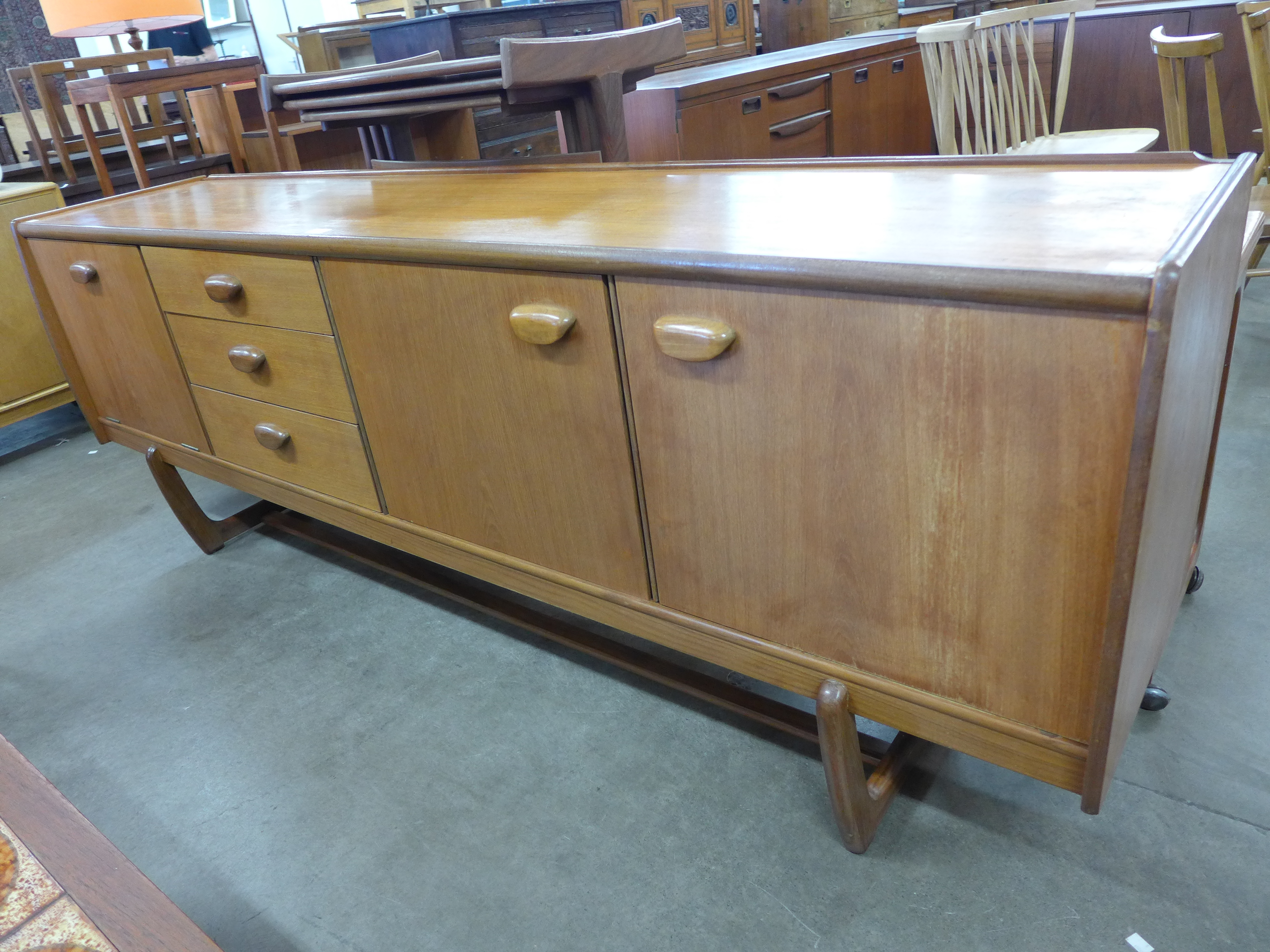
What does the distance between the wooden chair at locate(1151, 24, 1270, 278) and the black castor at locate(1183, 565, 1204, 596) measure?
2.56 feet

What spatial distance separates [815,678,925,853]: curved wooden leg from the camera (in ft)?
3.34

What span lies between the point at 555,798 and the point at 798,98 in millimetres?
2611

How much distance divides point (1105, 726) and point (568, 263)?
705 mm

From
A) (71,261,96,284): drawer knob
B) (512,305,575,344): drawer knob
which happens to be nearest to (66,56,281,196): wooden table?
(71,261,96,284): drawer knob

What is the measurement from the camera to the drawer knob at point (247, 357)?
1.49m

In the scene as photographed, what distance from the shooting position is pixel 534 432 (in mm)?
1160

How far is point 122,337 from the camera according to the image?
5.88 feet

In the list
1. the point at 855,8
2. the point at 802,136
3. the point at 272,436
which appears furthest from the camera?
the point at 855,8

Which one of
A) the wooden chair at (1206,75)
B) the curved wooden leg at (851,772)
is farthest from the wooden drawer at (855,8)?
the curved wooden leg at (851,772)

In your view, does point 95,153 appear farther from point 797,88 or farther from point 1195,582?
point 1195,582

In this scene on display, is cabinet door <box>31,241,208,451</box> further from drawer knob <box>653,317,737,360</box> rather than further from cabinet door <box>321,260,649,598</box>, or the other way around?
drawer knob <box>653,317,737,360</box>

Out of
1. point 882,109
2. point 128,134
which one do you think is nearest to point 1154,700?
point 882,109

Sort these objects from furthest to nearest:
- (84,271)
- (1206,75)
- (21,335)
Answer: (21,335), (1206,75), (84,271)

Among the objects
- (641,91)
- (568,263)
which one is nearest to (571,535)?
(568,263)
